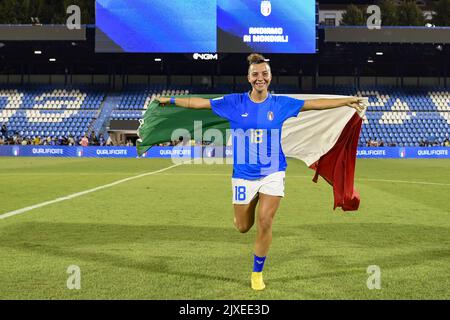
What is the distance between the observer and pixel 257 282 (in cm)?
586

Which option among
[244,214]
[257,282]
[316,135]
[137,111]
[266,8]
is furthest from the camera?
[137,111]

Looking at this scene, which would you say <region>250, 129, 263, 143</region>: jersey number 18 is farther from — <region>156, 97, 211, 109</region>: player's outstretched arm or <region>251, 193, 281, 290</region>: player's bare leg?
<region>156, 97, 211, 109</region>: player's outstretched arm

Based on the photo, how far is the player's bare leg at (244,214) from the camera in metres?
6.45

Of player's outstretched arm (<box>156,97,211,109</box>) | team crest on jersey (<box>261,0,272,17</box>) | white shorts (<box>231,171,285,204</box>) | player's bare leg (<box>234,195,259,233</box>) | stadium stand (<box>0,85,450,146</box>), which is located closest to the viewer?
white shorts (<box>231,171,285,204</box>)

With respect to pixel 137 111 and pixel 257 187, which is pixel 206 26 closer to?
pixel 137 111

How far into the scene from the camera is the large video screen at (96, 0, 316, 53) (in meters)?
44.5

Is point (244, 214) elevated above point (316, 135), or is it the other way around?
point (316, 135)

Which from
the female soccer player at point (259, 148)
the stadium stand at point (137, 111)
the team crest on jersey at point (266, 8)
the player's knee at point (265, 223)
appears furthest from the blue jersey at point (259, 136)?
the stadium stand at point (137, 111)

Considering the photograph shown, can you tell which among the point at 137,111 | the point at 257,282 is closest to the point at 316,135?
the point at 257,282

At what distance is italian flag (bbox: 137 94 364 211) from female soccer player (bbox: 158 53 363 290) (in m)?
1.91

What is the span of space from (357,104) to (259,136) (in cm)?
140

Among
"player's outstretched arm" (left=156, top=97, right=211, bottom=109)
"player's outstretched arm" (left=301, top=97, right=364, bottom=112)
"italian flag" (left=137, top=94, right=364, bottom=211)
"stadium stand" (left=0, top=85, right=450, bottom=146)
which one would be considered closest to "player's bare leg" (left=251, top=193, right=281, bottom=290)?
"player's outstretched arm" (left=301, top=97, right=364, bottom=112)

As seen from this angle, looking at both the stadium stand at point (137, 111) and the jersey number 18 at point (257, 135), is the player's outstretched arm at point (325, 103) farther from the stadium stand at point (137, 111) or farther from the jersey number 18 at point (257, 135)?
the stadium stand at point (137, 111)

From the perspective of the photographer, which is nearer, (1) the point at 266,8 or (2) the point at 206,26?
(1) the point at 266,8
